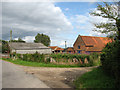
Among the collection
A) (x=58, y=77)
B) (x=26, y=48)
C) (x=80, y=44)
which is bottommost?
(x=58, y=77)

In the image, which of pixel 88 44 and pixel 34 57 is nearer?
pixel 34 57

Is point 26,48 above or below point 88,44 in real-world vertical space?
below

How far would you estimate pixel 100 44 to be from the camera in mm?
38281

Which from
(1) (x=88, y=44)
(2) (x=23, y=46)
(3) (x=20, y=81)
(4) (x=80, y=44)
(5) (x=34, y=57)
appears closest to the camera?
(3) (x=20, y=81)

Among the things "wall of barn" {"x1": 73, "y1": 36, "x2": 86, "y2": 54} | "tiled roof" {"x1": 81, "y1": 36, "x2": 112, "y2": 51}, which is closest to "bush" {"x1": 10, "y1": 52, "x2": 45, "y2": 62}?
"wall of barn" {"x1": 73, "y1": 36, "x2": 86, "y2": 54}

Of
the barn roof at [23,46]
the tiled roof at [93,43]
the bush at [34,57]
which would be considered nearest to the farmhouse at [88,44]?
the tiled roof at [93,43]

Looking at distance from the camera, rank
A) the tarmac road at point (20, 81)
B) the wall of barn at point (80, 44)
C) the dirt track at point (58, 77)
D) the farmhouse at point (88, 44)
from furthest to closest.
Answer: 1. the wall of barn at point (80, 44)
2. the farmhouse at point (88, 44)
3. the dirt track at point (58, 77)
4. the tarmac road at point (20, 81)

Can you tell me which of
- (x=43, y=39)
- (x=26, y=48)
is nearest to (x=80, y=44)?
(x=26, y=48)

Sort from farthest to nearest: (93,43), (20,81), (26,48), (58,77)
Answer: (26,48) < (93,43) < (58,77) < (20,81)

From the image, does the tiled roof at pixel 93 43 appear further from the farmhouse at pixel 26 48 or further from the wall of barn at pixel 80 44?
the farmhouse at pixel 26 48

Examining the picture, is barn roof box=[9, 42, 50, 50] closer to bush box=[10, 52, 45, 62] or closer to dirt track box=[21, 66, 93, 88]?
bush box=[10, 52, 45, 62]

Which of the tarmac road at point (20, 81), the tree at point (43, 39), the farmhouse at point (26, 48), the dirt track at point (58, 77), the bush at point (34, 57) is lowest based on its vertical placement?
the dirt track at point (58, 77)

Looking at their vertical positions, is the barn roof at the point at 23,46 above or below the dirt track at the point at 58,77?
above

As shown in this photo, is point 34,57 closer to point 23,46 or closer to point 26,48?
point 26,48
